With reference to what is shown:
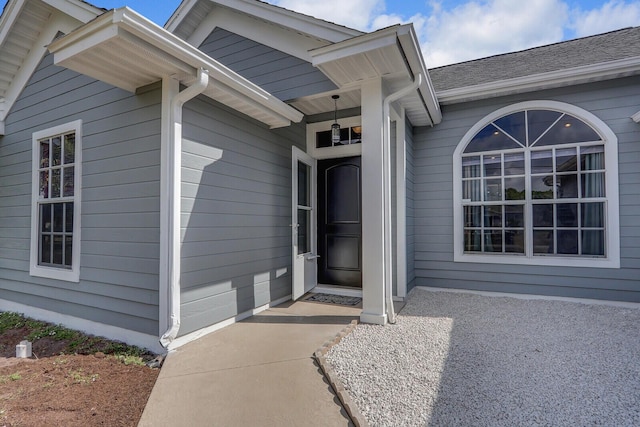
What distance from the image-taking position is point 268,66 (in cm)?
413

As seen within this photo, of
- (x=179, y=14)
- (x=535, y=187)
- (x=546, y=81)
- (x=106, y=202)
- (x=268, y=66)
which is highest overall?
(x=179, y=14)

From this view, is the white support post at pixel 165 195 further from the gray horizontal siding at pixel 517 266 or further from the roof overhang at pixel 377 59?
the gray horizontal siding at pixel 517 266

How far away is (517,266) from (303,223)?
9.85 ft

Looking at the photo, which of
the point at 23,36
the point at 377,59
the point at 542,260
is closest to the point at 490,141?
the point at 542,260

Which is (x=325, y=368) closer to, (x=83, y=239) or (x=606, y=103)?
(x=83, y=239)

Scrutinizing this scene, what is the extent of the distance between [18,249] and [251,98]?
148 inches

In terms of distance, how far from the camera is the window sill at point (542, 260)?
13.2 feet

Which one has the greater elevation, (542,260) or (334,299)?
(542,260)

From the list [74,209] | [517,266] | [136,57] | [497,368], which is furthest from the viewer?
[517,266]

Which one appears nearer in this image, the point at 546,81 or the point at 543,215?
the point at 546,81

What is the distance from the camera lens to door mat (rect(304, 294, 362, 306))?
13.3 ft

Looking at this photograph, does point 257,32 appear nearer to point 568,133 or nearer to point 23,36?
point 23,36

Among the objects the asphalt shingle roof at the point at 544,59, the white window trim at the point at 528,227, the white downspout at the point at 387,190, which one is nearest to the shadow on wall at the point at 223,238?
the white downspout at the point at 387,190

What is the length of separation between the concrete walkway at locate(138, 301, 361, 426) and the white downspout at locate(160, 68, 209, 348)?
0.29m
